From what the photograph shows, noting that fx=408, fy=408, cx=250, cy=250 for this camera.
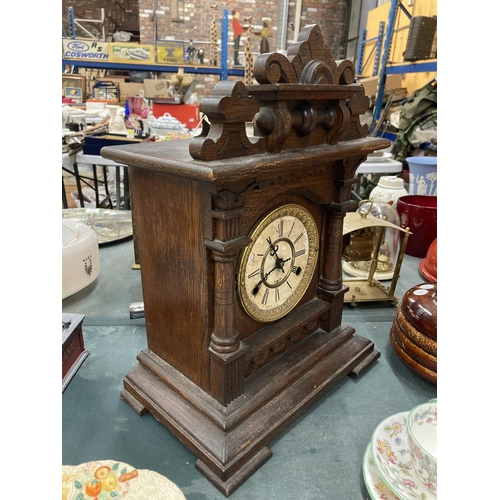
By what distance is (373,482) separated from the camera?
0.73 meters

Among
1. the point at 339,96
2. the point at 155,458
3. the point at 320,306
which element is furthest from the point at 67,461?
the point at 339,96

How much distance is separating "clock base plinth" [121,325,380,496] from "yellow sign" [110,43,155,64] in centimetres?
328

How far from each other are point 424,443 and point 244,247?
1.59 ft

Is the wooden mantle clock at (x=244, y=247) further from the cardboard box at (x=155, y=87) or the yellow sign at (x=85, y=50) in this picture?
the cardboard box at (x=155, y=87)

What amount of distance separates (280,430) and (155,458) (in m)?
0.26

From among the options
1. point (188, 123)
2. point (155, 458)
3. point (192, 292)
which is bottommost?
point (155, 458)

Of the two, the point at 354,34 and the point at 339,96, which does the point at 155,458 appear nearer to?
the point at 339,96

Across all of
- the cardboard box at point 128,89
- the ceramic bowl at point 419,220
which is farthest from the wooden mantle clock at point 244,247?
the cardboard box at point 128,89

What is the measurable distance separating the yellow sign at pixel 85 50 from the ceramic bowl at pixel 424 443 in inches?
149

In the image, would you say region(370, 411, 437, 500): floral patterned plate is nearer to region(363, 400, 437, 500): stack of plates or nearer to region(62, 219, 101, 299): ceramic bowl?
region(363, 400, 437, 500): stack of plates

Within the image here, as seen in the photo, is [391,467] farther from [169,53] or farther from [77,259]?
[169,53]

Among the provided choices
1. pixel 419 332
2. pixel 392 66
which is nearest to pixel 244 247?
pixel 419 332

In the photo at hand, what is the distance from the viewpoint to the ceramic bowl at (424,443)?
66 centimetres

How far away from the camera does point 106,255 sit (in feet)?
5.54
